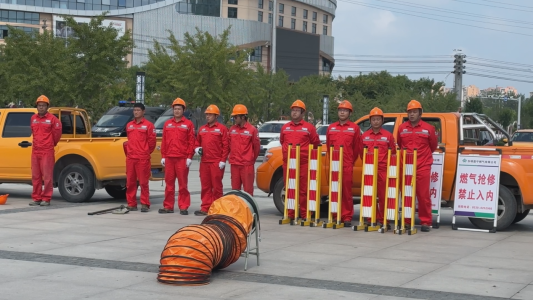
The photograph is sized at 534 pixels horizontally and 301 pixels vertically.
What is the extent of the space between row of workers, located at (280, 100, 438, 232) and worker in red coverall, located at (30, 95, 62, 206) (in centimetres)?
488

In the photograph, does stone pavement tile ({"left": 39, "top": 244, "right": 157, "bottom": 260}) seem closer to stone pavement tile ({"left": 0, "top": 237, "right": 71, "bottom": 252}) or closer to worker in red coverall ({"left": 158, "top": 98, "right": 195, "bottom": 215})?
stone pavement tile ({"left": 0, "top": 237, "right": 71, "bottom": 252})

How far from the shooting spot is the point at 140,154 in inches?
586

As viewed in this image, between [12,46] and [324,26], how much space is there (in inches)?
3334

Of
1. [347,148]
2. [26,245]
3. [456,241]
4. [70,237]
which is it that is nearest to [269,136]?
[347,148]

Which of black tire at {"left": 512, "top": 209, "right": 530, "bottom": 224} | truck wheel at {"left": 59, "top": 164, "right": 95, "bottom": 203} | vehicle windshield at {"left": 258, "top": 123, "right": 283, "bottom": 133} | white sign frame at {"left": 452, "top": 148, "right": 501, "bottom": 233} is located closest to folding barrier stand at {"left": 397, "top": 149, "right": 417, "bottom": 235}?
white sign frame at {"left": 452, "top": 148, "right": 501, "bottom": 233}

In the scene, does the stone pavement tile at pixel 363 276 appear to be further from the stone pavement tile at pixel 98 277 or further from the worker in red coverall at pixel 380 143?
the worker in red coverall at pixel 380 143

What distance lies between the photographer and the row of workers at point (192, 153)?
14.0 meters

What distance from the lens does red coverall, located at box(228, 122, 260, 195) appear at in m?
13.9

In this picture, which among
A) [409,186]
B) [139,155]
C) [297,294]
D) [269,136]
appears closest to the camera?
[297,294]

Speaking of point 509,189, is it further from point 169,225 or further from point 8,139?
point 8,139

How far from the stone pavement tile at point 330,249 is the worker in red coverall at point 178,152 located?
4.18 metres

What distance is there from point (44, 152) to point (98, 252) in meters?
6.05

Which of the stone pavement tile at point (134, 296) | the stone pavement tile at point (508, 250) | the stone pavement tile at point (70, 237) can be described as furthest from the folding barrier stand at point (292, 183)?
the stone pavement tile at point (134, 296)

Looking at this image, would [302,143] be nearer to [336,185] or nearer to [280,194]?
[336,185]
